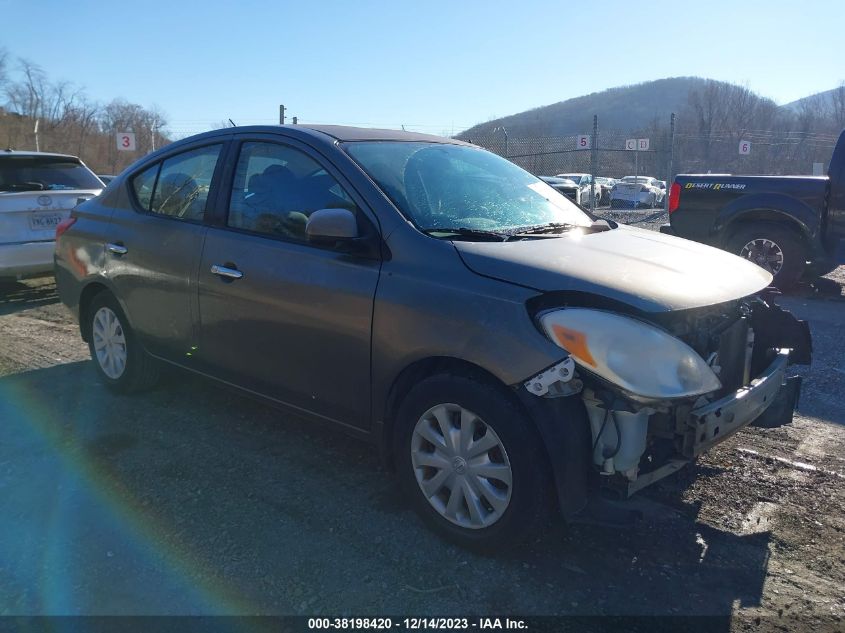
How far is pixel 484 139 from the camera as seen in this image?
2083cm

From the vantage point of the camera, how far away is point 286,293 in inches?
136

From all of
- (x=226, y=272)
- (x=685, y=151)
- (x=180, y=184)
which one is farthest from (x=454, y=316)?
(x=685, y=151)

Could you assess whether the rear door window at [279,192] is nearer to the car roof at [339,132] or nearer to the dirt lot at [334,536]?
the car roof at [339,132]

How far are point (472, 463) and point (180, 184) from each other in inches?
107

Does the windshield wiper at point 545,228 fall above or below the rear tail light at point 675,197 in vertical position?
below

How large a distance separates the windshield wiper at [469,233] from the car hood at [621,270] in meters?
0.09

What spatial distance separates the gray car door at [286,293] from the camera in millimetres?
3244

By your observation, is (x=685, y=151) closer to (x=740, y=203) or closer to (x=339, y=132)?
(x=740, y=203)

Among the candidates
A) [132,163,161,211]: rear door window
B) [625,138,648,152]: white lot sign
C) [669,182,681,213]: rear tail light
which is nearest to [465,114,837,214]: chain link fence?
[625,138,648,152]: white lot sign

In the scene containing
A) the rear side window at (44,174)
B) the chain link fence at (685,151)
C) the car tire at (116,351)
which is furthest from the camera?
the chain link fence at (685,151)

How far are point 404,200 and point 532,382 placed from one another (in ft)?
3.91

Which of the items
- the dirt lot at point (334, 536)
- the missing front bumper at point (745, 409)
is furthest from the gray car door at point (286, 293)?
the missing front bumper at point (745, 409)

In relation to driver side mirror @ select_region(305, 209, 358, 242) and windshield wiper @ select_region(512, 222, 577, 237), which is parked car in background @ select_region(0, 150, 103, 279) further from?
windshield wiper @ select_region(512, 222, 577, 237)

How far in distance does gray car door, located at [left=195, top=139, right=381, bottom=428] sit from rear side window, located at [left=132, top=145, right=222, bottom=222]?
27 centimetres
